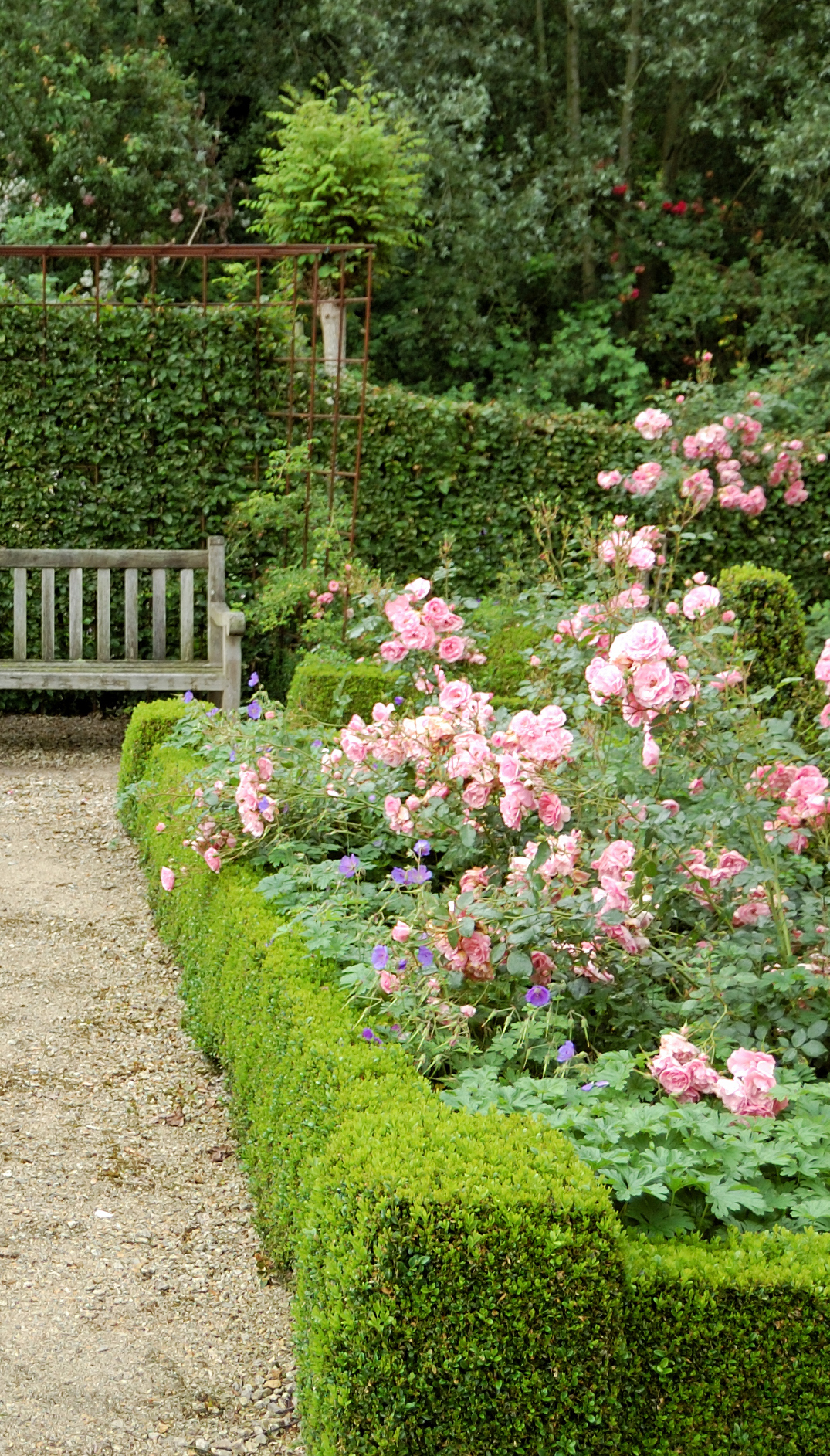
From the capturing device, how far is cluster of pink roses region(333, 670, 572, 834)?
262 centimetres

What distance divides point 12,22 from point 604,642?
1022 cm

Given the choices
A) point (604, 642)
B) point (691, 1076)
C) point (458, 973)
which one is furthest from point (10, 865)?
point (691, 1076)

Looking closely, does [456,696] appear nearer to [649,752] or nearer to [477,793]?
[477,793]

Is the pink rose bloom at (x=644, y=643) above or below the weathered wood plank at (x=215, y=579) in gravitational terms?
above

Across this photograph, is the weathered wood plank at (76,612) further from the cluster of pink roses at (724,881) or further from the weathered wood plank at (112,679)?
the cluster of pink roses at (724,881)

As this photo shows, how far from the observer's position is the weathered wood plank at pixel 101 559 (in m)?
7.18

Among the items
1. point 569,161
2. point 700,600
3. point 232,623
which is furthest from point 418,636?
point 569,161

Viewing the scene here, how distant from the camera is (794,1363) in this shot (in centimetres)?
187

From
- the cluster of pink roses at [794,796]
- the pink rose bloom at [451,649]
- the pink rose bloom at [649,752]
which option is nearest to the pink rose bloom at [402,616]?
the pink rose bloom at [451,649]

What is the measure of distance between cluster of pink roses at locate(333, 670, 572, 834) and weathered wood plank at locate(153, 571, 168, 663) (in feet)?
12.1

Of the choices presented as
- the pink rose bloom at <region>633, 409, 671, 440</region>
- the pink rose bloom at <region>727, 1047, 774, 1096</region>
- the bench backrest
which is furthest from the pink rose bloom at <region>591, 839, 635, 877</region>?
the pink rose bloom at <region>633, 409, 671, 440</region>

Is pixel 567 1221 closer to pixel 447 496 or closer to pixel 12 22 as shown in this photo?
pixel 447 496

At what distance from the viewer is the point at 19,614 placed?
7.21 meters

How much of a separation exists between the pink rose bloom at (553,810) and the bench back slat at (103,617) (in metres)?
4.91
